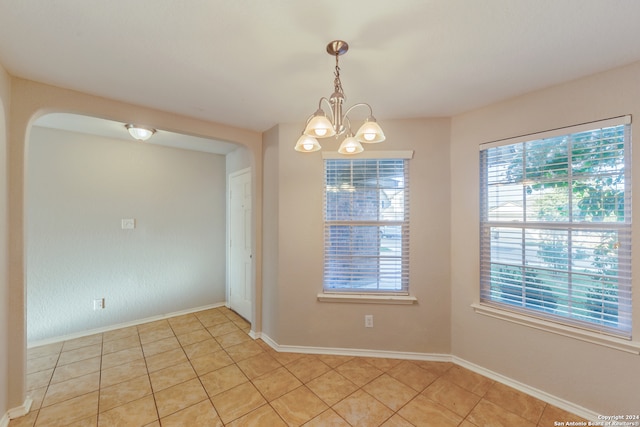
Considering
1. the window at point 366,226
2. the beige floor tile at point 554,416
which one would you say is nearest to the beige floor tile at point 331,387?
the window at point 366,226

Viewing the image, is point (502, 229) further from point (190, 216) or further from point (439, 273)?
point (190, 216)

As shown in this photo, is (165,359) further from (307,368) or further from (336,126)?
(336,126)

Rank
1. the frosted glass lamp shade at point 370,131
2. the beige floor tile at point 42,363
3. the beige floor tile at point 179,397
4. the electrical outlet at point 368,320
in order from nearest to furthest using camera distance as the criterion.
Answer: the frosted glass lamp shade at point 370,131
the beige floor tile at point 179,397
the beige floor tile at point 42,363
the electrical outlet at point 368,320

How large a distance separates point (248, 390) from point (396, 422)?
1127mm

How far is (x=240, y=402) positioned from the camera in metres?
1.91

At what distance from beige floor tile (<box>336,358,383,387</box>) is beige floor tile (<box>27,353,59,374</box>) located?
2.64 metres

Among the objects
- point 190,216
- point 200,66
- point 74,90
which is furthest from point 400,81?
point 190,216

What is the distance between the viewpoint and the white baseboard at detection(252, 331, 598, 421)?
1.80m

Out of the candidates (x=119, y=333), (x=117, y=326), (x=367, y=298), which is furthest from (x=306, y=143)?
(x=117, y=326)

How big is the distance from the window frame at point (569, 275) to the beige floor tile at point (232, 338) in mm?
2386

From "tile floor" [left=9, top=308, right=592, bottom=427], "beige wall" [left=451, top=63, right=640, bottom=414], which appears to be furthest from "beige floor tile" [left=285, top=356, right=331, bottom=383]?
"beige wall" [left=451, top=63, right=640, bottom=414]

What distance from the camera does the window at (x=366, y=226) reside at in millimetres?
2494

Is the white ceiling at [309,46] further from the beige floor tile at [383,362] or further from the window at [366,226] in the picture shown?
the beige floor tile at [383,362]

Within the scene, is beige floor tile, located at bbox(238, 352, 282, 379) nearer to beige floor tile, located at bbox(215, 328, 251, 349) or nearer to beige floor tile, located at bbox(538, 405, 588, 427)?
beige floor tile, located at bbox(215, 328, 251, 349)
